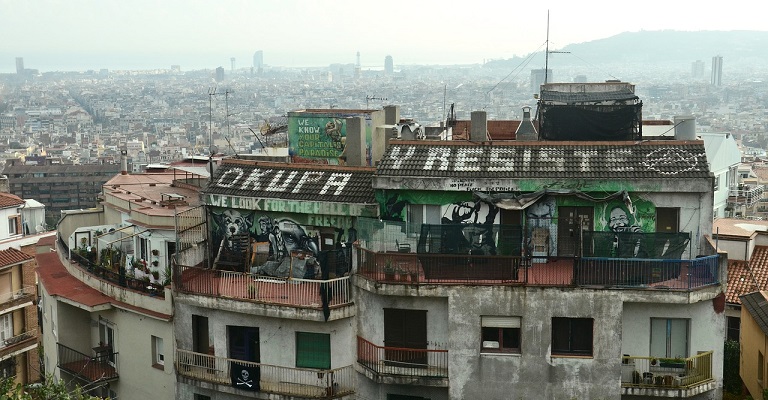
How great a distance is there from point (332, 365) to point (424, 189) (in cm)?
391

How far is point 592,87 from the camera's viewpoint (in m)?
26.0

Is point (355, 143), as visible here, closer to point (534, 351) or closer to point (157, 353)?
point (157, 353)

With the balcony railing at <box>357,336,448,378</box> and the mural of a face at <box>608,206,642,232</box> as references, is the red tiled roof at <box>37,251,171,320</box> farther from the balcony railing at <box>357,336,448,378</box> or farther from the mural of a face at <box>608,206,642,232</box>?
the mural of a face at <box>608,206,642,232</box>

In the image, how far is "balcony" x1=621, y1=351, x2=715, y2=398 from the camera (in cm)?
1756

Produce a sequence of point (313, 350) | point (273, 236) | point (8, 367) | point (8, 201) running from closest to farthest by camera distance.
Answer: point (313, 350)
point (273, 236)
point (8, 367)
point (8, 201)

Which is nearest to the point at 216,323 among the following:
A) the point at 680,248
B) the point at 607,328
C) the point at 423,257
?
the point at 423,257

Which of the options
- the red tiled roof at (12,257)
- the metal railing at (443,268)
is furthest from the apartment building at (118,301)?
the metal railing at (443,268)

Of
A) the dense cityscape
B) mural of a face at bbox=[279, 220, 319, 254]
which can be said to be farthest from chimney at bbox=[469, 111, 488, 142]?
mural of a face at bbox=[279, 220, 319, 254]

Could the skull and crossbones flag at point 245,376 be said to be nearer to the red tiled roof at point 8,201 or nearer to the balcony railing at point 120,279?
the balcony railing at point 120,279

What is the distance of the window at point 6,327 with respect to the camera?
3164 cm

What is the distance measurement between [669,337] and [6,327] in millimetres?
22096

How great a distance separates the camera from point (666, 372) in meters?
17.8

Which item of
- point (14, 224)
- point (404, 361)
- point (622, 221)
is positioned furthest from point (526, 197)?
point (14, 224)

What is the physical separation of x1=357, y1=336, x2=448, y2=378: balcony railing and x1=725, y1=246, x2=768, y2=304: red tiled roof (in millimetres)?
Result: 9225
